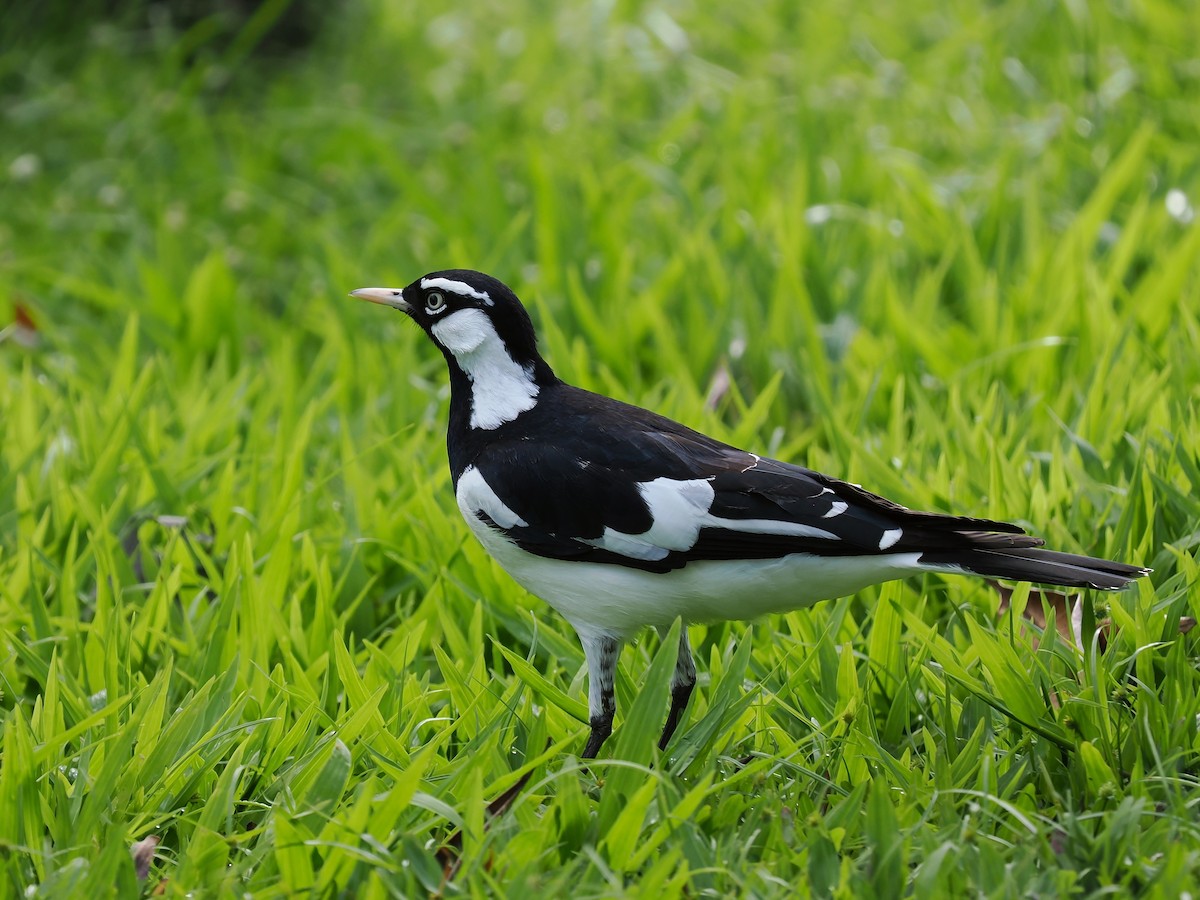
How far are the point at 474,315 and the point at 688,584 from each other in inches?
30.7

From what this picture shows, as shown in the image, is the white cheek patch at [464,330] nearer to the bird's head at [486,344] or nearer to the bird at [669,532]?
the bird's head at [486,344]

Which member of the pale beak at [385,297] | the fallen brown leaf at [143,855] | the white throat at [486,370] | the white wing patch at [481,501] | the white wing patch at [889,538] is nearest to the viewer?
the fallen brown leaf at [143,855]

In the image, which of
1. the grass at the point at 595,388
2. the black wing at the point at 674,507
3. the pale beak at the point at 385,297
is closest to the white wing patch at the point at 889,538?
the black wing at the point at 674,507

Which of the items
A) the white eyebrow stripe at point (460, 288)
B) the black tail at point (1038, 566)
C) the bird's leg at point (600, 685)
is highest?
the white eyebrow stripe at point (460, 288)

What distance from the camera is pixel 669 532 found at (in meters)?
2.79

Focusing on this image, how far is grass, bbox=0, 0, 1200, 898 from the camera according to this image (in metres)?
2.57

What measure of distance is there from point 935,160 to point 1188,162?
1011 millimetres

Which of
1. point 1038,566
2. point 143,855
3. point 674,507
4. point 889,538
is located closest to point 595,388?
point 674,507

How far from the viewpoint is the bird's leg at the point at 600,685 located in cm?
290

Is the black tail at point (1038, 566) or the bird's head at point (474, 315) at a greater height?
the bird's head at point (474, 315)

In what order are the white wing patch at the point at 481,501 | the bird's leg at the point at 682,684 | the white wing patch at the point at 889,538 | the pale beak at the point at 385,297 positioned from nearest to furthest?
the white wing patch at the point at 889,538
the white wing patch at the point at 481,501
the bird's leg at the point at 682,684
the pale beak at the point at 385,297

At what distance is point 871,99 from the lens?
6621 mm

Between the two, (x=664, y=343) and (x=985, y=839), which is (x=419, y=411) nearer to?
(x=664, y=343)

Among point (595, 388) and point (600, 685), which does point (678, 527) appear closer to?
point (600, 685)
